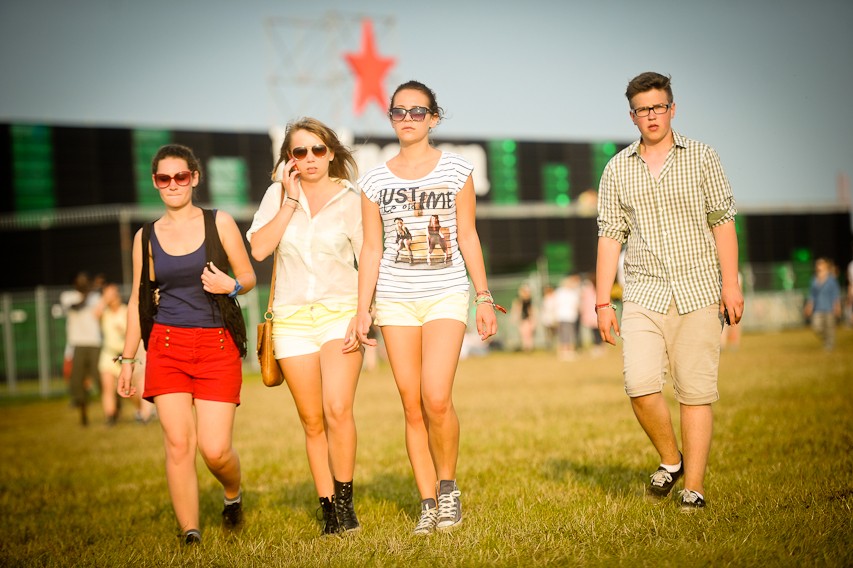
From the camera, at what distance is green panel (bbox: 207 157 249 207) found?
37094 mm

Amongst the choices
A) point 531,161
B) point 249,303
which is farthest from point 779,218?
point 249,303

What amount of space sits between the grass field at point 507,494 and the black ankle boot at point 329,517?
0.11 metres

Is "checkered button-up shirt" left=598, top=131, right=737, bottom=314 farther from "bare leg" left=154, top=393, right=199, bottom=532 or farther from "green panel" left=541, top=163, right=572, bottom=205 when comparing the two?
"green panel" left=541, top=163, right=572, bottom=205

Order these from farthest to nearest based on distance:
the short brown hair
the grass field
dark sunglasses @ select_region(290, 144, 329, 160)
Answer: dark sunglasses @ select_region(290, 144, 329, 160), the short brown hair, the grass field

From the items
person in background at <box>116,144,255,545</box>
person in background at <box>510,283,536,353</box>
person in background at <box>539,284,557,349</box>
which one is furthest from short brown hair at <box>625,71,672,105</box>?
person in background at <box>510,283,536,353</box>

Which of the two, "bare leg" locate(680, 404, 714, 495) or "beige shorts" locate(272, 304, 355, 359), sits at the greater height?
"beige shorts" locate(272, 304, 355, 359)

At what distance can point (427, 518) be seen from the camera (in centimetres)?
539

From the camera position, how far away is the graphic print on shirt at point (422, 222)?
5.31m

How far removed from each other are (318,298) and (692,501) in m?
2.30

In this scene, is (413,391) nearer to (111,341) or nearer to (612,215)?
(612,215)

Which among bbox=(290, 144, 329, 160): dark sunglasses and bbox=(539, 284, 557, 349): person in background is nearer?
bbox=(290, 144, 329, 160): dark sunglasses

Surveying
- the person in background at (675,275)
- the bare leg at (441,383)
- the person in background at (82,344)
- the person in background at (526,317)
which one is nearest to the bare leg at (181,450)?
the bare leg at (441,383)

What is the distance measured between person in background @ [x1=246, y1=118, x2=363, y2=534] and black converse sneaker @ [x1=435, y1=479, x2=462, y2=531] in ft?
1.78

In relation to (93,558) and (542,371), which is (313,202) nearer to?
(93,558)
